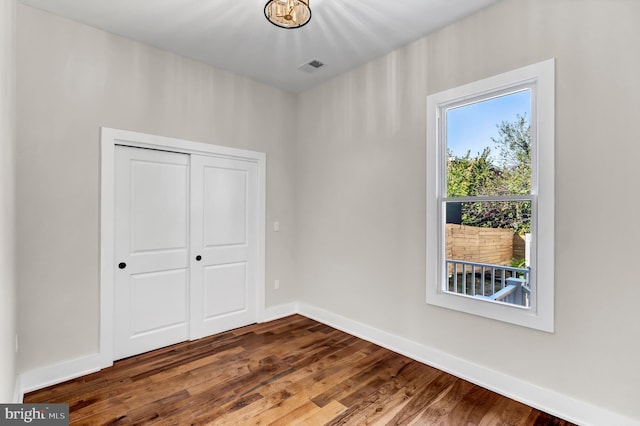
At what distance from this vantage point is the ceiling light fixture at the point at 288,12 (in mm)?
2109

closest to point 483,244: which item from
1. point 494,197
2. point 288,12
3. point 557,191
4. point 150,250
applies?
point 494,197

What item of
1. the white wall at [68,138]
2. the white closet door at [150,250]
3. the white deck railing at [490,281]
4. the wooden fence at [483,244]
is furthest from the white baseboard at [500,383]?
the white wall at [68,138]

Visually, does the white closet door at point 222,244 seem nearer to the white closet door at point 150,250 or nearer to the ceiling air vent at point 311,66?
the white closet door at point 150,250

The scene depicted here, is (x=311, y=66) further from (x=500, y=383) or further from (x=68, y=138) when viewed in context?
(x=500, y=383)

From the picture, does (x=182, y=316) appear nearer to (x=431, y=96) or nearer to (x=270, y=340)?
(x=270, y=340)

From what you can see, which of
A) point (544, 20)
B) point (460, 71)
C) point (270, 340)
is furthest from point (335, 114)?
point (270, 340)

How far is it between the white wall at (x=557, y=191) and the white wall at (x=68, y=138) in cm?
194

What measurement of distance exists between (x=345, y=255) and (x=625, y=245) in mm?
2363

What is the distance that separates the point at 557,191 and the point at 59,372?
4002mm

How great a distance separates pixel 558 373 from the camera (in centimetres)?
212

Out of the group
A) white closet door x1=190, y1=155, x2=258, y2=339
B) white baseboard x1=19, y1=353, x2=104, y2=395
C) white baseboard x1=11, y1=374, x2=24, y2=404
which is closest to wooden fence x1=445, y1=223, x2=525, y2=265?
white closet door x1=190, y1=155, x2=258, y2=339

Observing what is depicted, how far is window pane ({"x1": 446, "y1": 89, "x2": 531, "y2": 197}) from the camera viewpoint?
237 cm

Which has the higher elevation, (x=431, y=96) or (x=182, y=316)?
(x=431, y=96)

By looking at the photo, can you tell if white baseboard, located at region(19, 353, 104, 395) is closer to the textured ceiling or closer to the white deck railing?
the textured ceiling
